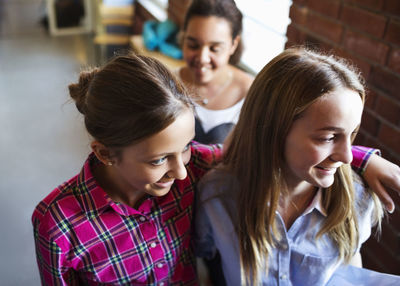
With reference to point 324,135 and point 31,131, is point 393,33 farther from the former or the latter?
point 31,131

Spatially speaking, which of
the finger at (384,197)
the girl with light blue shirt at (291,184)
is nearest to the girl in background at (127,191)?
the girl with light blue shirt at (291,184)

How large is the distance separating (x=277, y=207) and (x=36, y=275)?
55.2 inches

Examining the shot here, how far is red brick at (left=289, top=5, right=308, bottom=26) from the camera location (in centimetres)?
186

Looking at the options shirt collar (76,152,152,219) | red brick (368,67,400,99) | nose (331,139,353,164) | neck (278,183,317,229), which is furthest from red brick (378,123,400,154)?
shirt collar (76,152,152,219)

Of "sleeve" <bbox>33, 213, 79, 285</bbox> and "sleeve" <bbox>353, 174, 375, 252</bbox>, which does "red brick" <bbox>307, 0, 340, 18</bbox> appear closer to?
"sleeve" <bbox>353, 174, 375, 252</bbox>

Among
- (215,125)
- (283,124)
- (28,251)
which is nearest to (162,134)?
(283,124)

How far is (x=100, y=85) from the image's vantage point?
0.96 m

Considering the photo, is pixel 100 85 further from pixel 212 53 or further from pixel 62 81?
pixel 62 81

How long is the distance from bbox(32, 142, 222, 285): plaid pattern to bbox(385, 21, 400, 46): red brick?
0.81m

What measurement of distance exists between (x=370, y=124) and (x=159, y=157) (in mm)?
981

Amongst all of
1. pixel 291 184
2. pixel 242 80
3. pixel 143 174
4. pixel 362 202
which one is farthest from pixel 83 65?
pixel 362 202

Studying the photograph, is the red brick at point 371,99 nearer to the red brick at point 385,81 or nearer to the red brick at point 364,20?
the red brick at point 385,81

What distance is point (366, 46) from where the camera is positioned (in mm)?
1501

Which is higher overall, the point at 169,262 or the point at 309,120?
the point at 309,120
